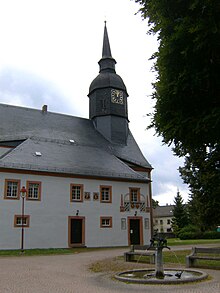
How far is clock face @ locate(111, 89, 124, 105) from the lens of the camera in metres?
41.0

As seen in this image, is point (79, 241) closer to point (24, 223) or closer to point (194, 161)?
point (24, 223)

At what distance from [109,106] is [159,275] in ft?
101

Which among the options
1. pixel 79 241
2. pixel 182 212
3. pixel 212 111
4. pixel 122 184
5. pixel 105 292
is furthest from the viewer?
pixel 182 212

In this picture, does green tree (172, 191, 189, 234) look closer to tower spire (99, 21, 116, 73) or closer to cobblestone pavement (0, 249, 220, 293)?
tower spire (99, 21, 116, 73)

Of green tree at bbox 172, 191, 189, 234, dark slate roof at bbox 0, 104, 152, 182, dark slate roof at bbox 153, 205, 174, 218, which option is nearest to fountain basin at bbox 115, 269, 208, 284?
dark slate roof at bbox 0, 104, 152, 182

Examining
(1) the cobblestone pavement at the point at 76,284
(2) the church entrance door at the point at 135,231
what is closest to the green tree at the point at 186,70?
(1) the cobblestone pavement at the point at 76,284

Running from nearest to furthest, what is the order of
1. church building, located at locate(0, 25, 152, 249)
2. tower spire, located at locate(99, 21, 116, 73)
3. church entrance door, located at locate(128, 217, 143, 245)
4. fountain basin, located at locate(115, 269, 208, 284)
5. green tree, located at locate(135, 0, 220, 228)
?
fountain basin, located at locate(115, 269, 208, 284) < green tree, located at locate(135, 0, 220, 228) < church building, located at locate(0, 25, 152, 249) < church entrance door, located at locate(128, 217, 143, 245) < tower spire, located at locate(99, 21, 116, 73)

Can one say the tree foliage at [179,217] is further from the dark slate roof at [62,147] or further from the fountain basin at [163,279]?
the fountain basin at [163,279]

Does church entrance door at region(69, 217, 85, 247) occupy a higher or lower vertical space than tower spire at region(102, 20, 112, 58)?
lower

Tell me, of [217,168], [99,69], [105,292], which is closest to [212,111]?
[105,292]

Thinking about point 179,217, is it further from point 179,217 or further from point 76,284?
point 76,284

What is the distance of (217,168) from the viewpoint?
83.8ft

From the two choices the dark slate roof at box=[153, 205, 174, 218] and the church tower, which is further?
the dark slate roof at box=[153, 205, 174, 218]

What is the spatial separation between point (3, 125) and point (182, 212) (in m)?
36.8
